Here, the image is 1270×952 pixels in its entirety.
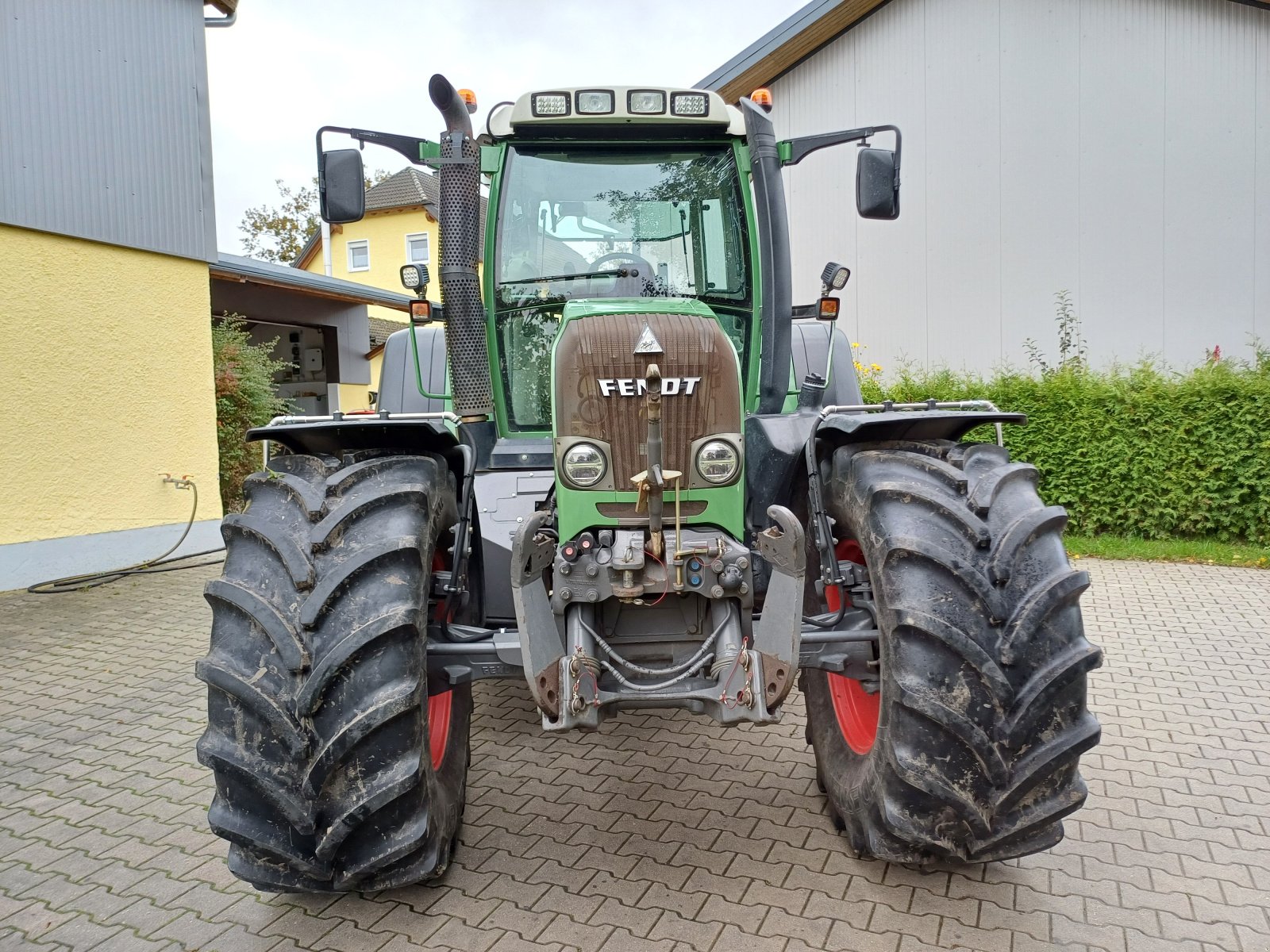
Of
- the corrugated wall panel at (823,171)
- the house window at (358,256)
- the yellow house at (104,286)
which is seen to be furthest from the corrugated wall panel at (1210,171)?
the house window at (358,256)

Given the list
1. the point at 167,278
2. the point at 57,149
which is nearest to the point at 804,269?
the point at 167,278

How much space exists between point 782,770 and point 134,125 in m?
8.44

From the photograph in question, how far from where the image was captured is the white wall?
1020cm

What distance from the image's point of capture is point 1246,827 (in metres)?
3.24

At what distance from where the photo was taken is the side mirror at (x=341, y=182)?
3.45m

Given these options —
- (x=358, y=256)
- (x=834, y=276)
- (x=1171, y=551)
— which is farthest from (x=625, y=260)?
(x=358, y=256)

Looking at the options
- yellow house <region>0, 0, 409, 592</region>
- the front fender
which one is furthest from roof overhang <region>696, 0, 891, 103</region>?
the front fender

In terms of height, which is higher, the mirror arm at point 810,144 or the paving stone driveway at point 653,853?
the mirror arm at point 810,144

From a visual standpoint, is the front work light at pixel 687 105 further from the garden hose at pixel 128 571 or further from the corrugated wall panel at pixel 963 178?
the corrugated wall panel at pixel 963 178

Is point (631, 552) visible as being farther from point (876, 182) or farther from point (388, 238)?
point (388, 238)

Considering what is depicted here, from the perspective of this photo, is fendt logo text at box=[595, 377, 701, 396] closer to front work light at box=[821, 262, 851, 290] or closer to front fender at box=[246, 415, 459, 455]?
front fender at box=[246, 415, 459, 455]

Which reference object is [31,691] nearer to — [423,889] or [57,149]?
[423,889]

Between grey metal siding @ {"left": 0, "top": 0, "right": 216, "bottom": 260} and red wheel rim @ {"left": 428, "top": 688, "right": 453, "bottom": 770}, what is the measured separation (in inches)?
260

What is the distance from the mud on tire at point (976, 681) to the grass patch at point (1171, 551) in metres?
6.74
